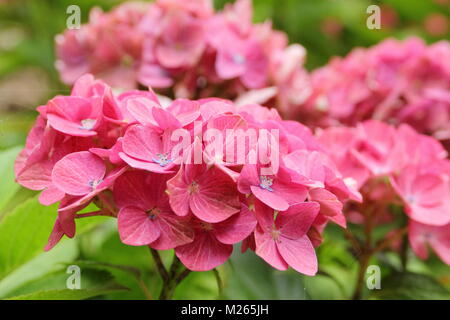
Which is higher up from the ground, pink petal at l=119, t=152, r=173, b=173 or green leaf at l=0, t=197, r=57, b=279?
pink petal at l=119, t=152, r=173, b=173

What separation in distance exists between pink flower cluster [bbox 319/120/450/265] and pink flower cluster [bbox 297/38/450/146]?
18 centimetres

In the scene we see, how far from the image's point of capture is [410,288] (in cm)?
82

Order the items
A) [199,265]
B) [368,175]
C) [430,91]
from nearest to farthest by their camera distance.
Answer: [199,265], [368,175], [430,91]

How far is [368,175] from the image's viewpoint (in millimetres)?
731

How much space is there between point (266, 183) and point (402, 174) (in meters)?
0.28

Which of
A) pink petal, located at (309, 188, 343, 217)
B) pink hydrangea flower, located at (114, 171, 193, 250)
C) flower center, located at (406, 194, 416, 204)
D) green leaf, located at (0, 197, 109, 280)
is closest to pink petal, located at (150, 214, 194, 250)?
pink hydrangea flower, located at (114, 171, 193, 250)

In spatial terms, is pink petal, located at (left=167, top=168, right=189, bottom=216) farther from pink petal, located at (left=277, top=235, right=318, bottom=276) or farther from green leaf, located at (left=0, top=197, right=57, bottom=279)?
green leaf, located at (left=0, top=197, right=57, bottom=279)

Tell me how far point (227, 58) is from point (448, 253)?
468mm

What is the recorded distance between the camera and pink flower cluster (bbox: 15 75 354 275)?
51 cm

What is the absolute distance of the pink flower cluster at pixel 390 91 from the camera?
37.4 inches

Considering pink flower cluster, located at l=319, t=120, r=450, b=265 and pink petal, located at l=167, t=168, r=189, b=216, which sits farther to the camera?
pink flower cluster, located at l=319, t=120, r=450, b=265

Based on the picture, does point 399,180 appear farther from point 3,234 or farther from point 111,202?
point 3,234

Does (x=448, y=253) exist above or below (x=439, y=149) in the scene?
below

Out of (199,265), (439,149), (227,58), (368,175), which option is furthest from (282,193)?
(227,58)
